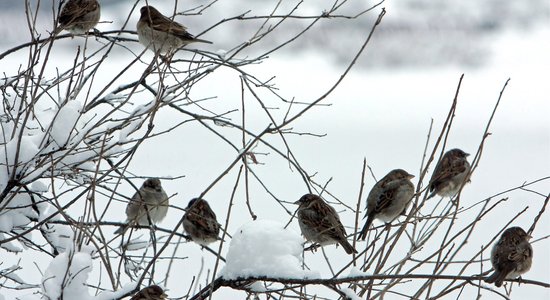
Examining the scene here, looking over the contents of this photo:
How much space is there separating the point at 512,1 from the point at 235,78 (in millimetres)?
8736

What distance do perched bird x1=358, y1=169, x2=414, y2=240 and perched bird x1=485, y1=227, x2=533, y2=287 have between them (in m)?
1.03

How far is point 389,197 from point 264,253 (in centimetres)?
366

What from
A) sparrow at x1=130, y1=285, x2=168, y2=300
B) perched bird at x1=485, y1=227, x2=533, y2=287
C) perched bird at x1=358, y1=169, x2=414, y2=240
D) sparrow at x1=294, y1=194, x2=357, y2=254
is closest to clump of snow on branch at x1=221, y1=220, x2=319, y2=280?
sparrow at x1=130, y1=285, x2=168, y2=300

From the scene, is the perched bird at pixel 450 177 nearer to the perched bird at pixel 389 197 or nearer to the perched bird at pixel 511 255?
the perched bird at pixel 389 197

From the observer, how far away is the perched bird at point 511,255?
5.27 meters

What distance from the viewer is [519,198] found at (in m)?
12.3

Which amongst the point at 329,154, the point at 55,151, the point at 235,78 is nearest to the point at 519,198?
the point at 329,154

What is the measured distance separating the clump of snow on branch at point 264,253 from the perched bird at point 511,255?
2.46m

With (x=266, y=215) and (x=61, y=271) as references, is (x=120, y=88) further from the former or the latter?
(x=266, y=215)

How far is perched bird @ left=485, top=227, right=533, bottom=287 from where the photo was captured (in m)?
5.27

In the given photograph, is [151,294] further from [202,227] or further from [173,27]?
[173,27]

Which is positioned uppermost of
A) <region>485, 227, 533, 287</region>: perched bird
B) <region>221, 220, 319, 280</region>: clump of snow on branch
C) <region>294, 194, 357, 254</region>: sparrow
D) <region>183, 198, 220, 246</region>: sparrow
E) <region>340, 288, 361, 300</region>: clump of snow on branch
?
<region>183, 198, 220, 246</region>: sparrow

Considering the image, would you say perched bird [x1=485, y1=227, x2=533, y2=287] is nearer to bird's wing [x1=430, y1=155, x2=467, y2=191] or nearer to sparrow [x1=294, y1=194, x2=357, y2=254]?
sparrow [x1=294, y1=194, x2=357, y2=254]

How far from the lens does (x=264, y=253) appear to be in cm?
298
